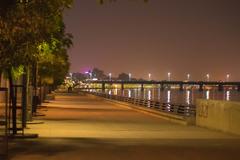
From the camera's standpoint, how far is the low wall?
2634 cm

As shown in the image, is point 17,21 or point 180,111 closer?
point 17,21

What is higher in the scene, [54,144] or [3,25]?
[3,25]

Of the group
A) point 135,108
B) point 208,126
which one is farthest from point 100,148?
point 135,108

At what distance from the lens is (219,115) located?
28734 millimetres

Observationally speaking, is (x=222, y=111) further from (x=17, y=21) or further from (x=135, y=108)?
(x=135, y=108)

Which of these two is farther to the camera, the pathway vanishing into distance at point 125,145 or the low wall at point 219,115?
the low wall at point 219,115

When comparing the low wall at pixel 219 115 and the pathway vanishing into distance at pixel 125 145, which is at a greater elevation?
the low wall at pixel 219 115

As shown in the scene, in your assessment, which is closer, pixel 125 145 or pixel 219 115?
pixel 125 145

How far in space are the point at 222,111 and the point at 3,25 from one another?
49.1 ft

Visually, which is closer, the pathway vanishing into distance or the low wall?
the pathway vanishing into distance

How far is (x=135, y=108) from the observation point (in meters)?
60.0

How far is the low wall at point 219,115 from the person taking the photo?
2634cm

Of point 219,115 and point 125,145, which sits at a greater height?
point 219,115

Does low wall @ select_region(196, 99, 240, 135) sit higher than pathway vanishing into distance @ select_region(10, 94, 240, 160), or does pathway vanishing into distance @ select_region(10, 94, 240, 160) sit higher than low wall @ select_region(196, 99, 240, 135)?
low wall @ select_region(196, 99, 240, 135)
